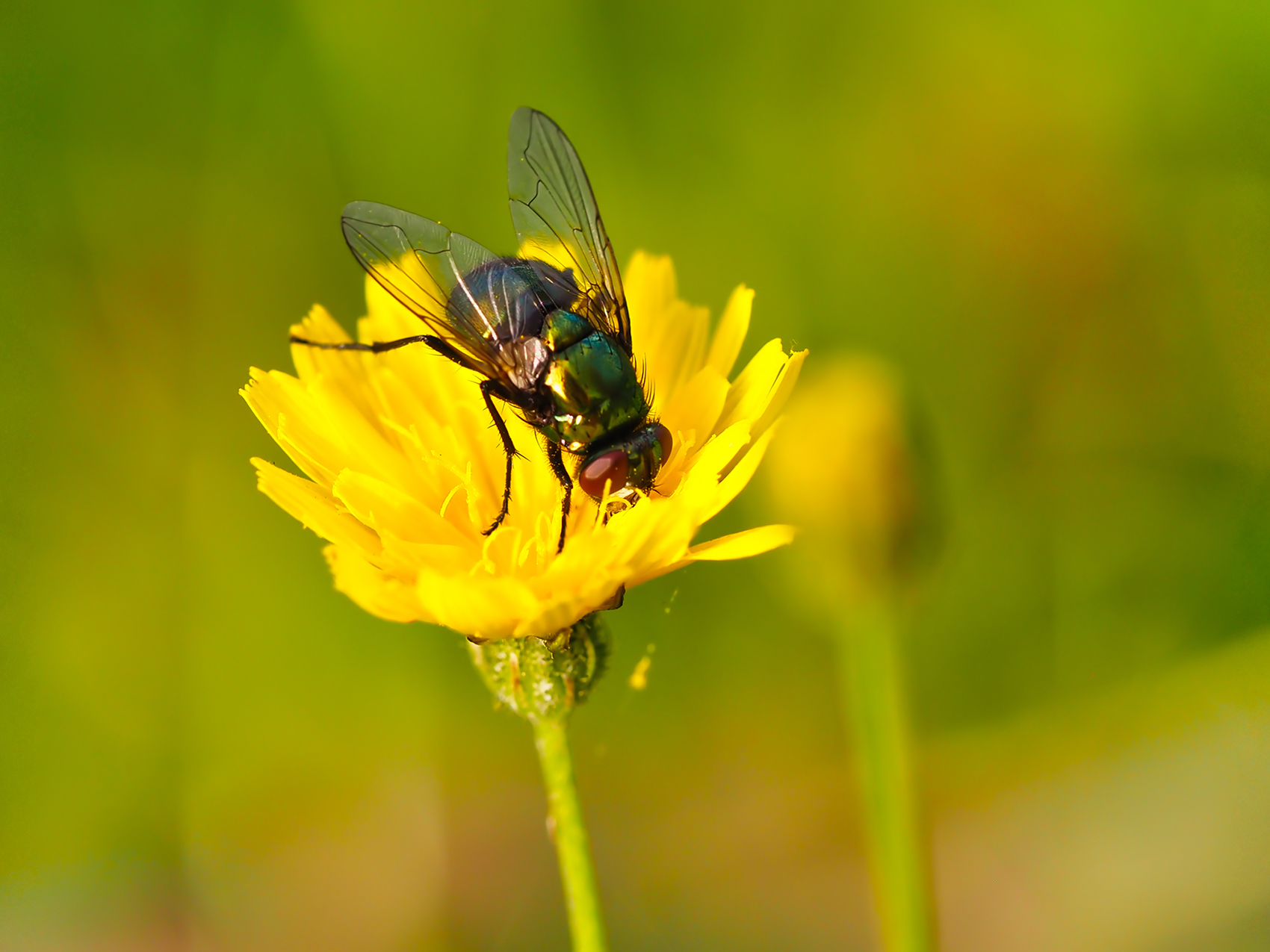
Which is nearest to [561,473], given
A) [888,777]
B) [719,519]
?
[888,777]

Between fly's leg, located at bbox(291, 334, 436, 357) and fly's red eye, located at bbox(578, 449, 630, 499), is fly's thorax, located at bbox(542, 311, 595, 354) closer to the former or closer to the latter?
fly's leg, located at bbox(291, 334, 436, 357)

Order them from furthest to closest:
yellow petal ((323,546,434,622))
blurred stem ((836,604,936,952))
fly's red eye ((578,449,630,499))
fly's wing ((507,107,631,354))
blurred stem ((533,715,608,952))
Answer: fly's wing ((507,107,631,354))
blurred stem ((836,604,936,952))
fly's red eye ((578,449,630,499))
blurred stem ((533,715,608,952))
yellow petal ((323,546,434,622))

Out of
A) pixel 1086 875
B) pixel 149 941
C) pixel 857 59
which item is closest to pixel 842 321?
pixel 857 59

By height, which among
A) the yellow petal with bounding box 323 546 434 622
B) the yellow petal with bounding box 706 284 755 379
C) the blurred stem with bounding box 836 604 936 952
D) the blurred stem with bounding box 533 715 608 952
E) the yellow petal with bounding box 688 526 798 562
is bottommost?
the blurred stem with bounding box 836 604 936 952

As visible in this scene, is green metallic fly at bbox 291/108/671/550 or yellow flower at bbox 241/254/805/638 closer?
yellow flower at bbox 241/254/805/638

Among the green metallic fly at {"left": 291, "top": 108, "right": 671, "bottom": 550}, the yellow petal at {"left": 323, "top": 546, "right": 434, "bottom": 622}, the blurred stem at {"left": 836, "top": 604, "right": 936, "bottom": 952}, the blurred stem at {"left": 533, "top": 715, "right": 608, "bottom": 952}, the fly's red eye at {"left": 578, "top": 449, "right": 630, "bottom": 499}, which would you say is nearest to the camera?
the yellow petal at {"left": 323, "top": 546, "right": 434, "bottom": 622}

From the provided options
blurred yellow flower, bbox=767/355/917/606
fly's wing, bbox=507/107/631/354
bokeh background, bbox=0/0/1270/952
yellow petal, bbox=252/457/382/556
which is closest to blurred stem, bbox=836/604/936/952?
blurred yellow flower, bbox=767/355/917/606

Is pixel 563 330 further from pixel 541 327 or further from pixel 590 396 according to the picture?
pixel 590 396
